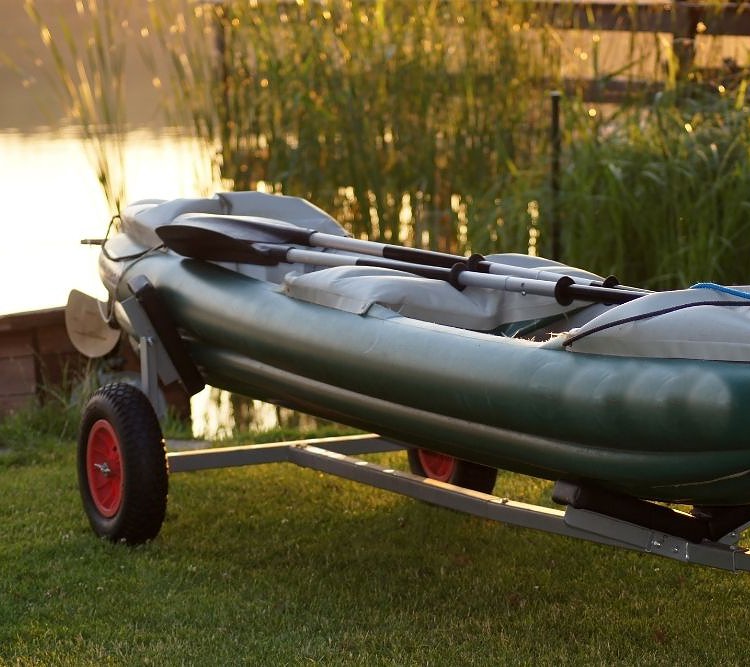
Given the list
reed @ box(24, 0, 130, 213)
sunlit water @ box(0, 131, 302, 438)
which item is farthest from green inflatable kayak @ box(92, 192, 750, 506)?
reed @ box(24, 0, 130, 213)

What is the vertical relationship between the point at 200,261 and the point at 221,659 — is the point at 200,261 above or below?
above

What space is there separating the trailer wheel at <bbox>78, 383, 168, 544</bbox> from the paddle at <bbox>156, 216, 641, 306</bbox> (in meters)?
0.47

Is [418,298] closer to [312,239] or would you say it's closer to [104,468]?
[312,239]

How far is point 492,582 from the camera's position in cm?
396

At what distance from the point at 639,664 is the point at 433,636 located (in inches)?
19.5

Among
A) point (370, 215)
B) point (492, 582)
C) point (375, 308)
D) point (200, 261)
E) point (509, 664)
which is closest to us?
point (509, 664)

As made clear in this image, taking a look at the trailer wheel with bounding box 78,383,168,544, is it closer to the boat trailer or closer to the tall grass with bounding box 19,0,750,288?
the boat trailer

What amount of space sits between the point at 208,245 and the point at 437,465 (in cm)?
114

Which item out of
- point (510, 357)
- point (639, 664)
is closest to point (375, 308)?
point (510, 357)

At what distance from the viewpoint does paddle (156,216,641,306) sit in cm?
366

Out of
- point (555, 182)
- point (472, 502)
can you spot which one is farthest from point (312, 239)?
point (555, 182)

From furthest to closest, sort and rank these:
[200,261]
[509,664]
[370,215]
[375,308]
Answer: [370,215], [200,261], [375,308], [509,664]

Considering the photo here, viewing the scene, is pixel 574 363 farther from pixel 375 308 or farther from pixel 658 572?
pixel 658 572

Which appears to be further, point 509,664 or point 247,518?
point 247,518
